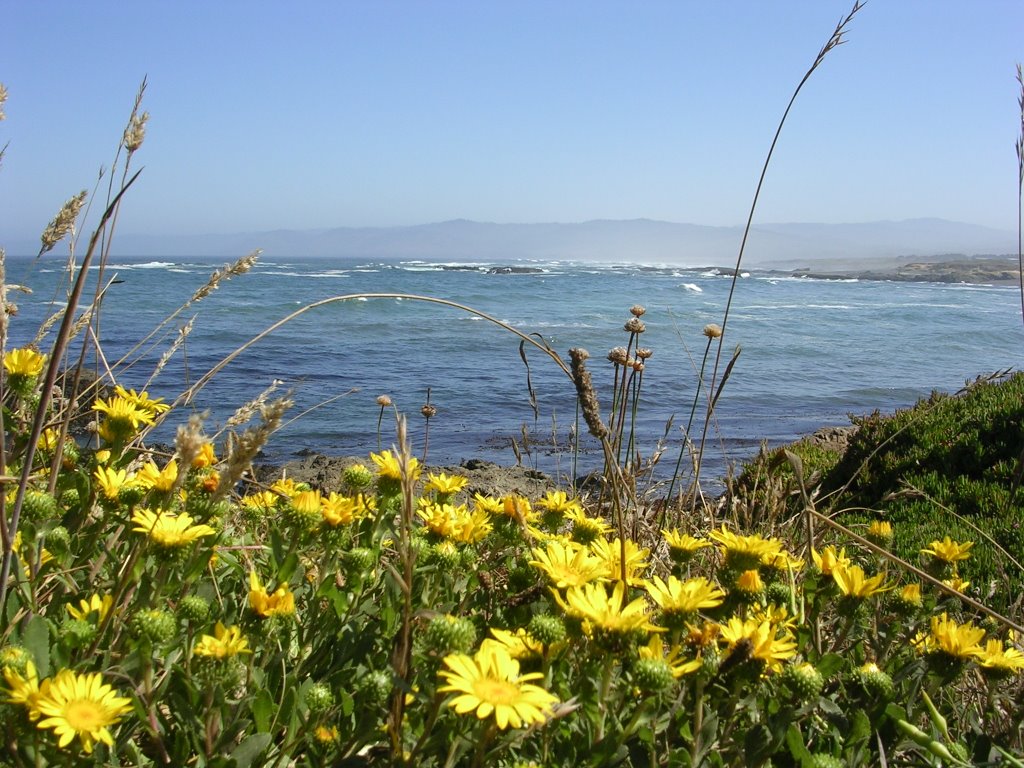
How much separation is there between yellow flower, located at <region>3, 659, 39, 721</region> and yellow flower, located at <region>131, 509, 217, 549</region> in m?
0.32

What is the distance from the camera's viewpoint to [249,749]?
120 cm

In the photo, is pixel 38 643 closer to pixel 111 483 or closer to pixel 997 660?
pixel 111 483

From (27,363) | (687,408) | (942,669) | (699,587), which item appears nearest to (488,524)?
(699,587)

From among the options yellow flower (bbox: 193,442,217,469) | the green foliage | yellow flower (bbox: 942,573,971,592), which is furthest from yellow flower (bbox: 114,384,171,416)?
the green foliage

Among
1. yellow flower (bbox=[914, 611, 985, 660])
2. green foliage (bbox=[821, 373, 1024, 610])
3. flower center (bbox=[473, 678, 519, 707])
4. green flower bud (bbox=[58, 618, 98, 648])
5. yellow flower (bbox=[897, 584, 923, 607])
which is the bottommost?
green foliage (bbox=[821, 373, 1024, 610])

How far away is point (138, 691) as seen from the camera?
1.26 meters

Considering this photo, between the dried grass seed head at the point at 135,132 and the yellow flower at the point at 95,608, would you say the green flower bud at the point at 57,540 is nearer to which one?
the yellow flower at the point at 95,608

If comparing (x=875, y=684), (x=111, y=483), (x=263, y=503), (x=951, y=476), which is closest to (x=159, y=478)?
(x=111, y=483)

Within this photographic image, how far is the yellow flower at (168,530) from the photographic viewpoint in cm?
140

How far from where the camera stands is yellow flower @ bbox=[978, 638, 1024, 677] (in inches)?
59.6

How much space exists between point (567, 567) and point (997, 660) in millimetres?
824

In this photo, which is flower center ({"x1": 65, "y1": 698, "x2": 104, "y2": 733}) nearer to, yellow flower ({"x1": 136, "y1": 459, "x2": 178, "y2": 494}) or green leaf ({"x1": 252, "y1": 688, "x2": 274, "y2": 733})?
green leaf ({"x1": 252, "y1": 688, "x2": 274, "y2": 733})

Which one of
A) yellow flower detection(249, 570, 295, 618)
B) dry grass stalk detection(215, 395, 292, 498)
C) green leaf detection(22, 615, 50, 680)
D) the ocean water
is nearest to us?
dry grass stalk detection(215, 395, 292, 498)

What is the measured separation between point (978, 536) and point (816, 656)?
2.73m
